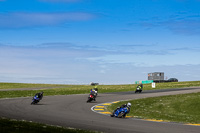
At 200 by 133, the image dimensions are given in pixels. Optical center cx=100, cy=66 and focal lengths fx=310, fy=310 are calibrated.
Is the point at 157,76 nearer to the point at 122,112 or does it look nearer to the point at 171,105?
the point at 171,105

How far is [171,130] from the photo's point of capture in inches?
700

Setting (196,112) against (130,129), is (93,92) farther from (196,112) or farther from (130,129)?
(130,129)

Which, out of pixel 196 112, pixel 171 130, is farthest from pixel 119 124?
pixel 196 112

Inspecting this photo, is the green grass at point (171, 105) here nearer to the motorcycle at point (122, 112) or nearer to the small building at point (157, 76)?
the motorcycle at point (122, 112)

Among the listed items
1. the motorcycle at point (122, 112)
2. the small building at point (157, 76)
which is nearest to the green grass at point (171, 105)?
the motorcycle at point (122, 112)

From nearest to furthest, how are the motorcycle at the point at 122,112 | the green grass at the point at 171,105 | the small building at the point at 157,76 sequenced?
the motorcycle at the point at 122,112 < the green grass at the point at 171,105 < the small building at the point at 157,76

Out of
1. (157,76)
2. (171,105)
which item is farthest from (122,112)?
(157,76)

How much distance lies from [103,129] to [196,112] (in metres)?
21.9

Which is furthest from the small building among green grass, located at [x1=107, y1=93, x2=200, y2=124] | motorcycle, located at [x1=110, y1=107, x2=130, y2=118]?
motorcycle, located at [x1=110, y1=107, x2=130, y2=118]

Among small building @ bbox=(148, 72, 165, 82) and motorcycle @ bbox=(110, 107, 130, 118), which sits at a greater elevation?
small building @ bbox=(148, 72, 165, 82)

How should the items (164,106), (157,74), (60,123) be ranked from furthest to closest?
(157,74)
(164,106)
(60,123)

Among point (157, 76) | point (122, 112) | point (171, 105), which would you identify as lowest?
point (171, 105)

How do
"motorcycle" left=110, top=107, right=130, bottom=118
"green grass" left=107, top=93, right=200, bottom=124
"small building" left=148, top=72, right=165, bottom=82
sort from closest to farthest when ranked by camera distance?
"motorcycle" left=110, top=107, right=130, bottom=118
"green grass" left=107, top=93, right=200, bottom=124
"small building" left=148, top=72, right=165, bottom=82

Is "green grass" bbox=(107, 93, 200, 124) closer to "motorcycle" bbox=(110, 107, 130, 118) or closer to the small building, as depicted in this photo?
"motorcycle" bbox=(110, 107, 130, 118)
